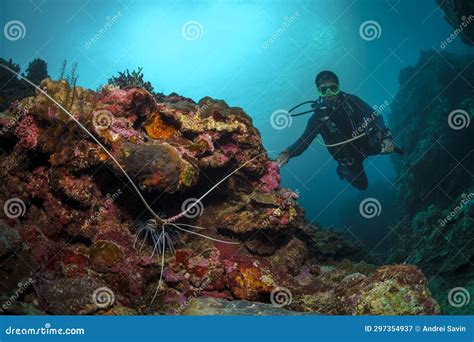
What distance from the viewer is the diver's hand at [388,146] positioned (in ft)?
29.2

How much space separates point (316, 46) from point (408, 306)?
69301mm

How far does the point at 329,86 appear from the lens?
1016 cm

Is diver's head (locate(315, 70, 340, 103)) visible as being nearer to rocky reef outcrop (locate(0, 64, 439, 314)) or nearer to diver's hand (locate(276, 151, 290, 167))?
diver's hand (locate(276, 151, 290, 167))

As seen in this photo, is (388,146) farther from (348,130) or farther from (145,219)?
(145,219)

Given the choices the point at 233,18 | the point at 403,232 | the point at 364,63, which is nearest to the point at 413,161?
the point at 403,232

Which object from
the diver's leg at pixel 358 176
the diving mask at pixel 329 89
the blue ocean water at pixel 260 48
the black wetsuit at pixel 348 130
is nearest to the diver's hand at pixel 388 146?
the black wetsuit at pixel 348 130

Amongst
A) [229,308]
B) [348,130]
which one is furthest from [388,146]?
[229,308]

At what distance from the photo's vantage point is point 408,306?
4711 millimetres

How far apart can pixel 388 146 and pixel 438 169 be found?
12.2 metres

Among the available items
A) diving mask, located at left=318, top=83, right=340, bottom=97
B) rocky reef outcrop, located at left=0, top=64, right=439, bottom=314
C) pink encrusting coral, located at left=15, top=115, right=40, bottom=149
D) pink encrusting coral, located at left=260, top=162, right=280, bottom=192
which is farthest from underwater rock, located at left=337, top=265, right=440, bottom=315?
diving mask, located at left=318, top=83, right=340, bottom=97

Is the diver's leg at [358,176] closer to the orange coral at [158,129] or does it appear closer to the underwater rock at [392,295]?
the underwater rock at [392,295]

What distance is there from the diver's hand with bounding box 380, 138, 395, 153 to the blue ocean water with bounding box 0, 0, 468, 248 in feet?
56.4

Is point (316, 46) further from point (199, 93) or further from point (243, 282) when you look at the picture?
point (243, 282)

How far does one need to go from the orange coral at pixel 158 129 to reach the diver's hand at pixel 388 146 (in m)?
5.67
